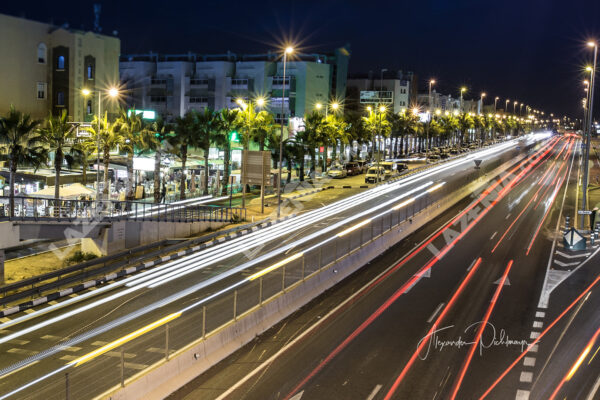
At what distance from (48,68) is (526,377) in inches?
1980

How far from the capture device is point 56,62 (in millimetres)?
53906

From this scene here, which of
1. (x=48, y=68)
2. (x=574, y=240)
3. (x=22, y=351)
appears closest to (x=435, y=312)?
(x=22, y=351)

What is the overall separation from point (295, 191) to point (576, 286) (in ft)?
109

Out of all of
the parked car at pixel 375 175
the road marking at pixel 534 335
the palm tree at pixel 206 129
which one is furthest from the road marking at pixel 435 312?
the parked car at pixel 375 175

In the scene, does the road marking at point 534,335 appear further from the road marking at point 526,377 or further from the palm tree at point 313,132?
the palm tree at point 313,132

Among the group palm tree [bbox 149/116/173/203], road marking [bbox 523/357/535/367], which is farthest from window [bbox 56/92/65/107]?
road marking [bbox 523/357/535/367]

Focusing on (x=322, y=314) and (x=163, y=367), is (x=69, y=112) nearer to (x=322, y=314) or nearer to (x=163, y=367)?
(x=322, y=314)

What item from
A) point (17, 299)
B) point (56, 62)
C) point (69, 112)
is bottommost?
point (17, 299)

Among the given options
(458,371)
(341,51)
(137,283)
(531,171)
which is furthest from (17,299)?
(341,51)

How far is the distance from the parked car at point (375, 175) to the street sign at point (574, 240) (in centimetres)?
3006

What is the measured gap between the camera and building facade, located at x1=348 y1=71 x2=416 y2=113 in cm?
12791

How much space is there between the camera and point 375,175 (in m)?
62.5

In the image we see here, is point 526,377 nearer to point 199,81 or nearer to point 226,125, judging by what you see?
point 226,125

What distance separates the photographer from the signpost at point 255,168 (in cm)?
4128
